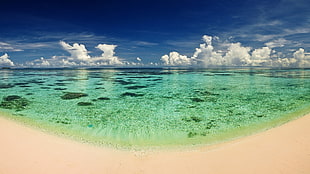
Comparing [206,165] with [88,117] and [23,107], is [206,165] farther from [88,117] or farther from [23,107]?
[23,107]

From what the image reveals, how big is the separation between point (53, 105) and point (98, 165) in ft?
41.8

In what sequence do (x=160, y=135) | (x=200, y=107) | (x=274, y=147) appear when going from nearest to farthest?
(x=274, y=147) → (x=160, y=135) → (x=200, y=107)

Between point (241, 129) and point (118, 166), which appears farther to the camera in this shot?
point (241, 129)

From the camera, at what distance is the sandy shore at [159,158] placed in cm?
589

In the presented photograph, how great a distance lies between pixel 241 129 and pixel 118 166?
7.70 m

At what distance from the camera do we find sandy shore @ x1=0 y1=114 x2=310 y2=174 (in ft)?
19.3

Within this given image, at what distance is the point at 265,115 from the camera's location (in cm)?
1252

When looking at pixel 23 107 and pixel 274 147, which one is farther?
pixel 23 107

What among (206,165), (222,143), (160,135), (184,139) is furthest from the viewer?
(160,135)

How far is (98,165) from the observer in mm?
6223

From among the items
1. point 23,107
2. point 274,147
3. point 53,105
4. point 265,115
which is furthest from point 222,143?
point 23,107

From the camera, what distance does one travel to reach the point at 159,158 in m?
6.72

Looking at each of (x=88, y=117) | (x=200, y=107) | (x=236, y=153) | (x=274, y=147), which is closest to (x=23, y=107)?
(x=88, y=117)

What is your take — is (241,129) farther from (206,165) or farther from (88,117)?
(88,117)
